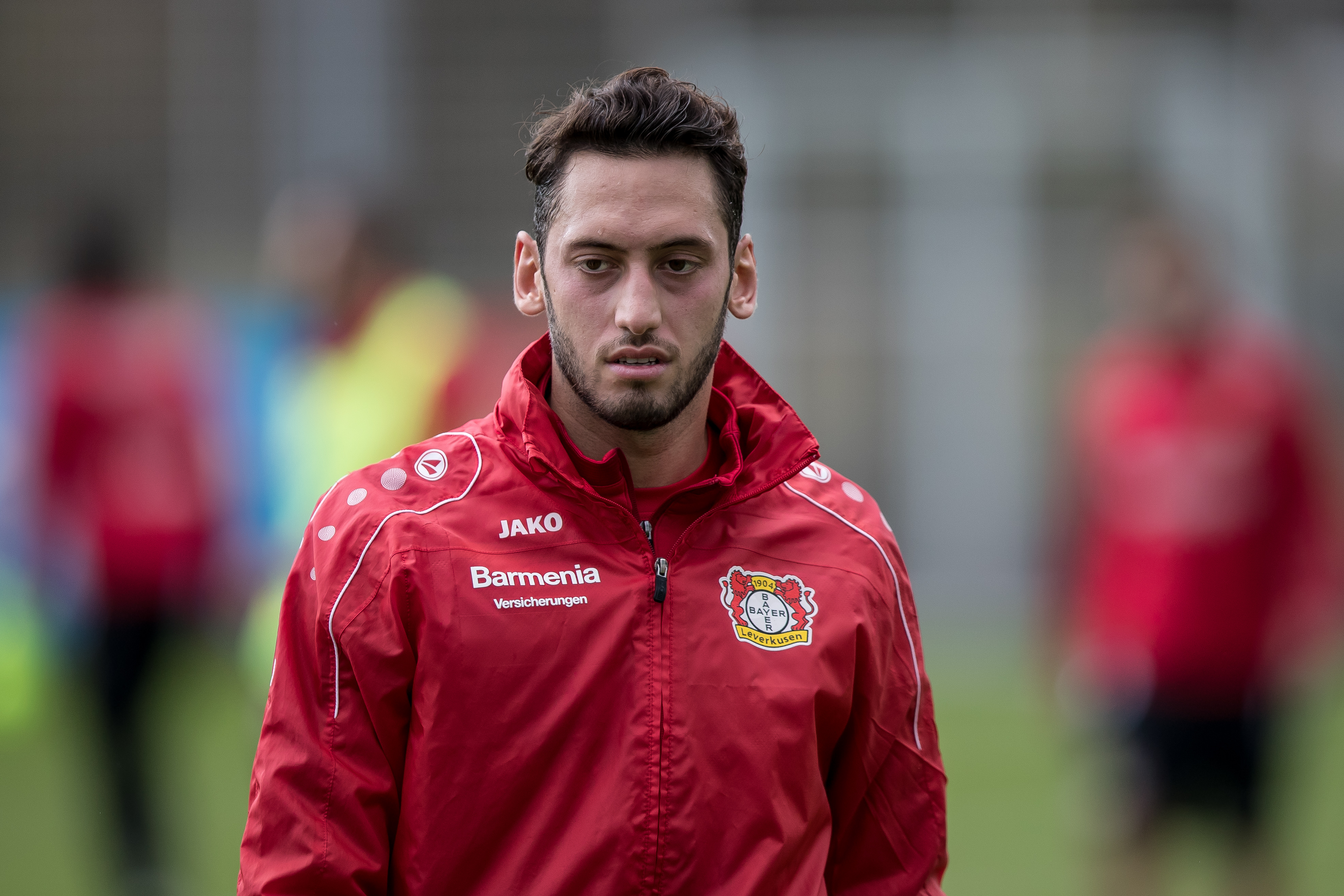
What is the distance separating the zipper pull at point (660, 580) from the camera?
7.39 feet

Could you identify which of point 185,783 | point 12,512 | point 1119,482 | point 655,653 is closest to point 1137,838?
point 1119,482

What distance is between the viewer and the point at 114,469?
5.76 m

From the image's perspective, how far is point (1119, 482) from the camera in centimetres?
529

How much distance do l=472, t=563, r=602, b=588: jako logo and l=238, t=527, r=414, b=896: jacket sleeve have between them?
0.13m

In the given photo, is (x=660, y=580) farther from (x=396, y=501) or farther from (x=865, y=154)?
(x=865, y=154)

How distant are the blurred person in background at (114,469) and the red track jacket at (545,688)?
3708mm

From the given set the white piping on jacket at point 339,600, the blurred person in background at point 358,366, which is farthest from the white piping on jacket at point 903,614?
the blurred person in background at point 358,366

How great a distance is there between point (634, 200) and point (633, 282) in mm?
120

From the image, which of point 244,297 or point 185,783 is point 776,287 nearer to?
point 244,297

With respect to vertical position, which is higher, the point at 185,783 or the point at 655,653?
the point at 655,653

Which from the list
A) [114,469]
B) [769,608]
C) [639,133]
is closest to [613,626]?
[769,608]

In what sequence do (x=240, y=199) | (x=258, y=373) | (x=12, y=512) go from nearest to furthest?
(x=12, y=512)
(x=258, y=373)
(x=240, y=199)

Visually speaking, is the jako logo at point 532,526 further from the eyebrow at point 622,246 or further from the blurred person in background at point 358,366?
the blurred person in background at point 358,366

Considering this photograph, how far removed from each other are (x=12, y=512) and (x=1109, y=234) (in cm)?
910
